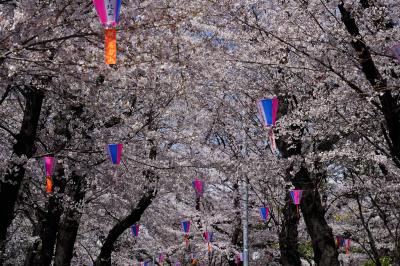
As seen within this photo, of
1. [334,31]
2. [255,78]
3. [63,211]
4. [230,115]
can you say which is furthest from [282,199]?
[334,31]

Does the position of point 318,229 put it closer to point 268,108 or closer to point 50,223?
point 268,108

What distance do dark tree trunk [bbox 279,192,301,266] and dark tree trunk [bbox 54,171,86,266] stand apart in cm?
521

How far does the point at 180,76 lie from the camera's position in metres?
11.3

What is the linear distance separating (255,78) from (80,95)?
19.5 feet

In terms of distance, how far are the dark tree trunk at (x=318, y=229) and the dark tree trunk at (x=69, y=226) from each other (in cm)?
517

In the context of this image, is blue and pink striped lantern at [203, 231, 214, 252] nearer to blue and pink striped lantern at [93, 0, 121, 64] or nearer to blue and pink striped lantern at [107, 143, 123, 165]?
blue and pink striped lantern at [107, 143, 123, 165]

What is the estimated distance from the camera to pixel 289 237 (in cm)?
1355

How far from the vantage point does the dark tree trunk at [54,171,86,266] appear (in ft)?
40.3

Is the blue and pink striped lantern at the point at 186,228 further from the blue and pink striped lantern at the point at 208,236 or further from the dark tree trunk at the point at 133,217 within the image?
the dark tree trunk at the point at 133,217

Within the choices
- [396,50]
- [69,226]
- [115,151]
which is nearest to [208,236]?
[69,226]

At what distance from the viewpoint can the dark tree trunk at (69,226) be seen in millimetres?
12273

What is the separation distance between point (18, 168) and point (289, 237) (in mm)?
7403

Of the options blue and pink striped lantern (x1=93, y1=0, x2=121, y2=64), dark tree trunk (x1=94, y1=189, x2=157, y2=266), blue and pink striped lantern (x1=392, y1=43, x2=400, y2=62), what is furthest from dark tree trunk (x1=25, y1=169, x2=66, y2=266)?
blue and pink striped lantern (x1=392, y1=43, x2=400, y2=62)

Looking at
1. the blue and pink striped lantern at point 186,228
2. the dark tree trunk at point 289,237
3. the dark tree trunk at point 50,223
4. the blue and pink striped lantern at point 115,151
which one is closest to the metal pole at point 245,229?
the dark tree trunk at point 289,237
